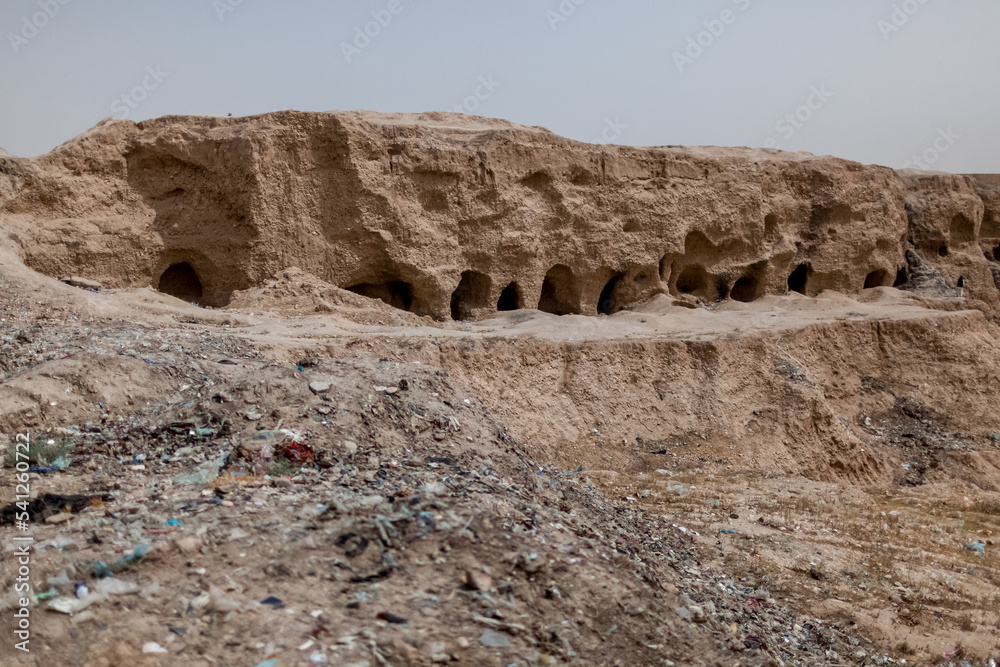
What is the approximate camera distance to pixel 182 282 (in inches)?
605

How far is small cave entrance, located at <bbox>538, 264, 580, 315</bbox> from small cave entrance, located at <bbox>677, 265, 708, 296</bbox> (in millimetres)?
3486

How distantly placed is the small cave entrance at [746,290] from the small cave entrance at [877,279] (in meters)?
4.35

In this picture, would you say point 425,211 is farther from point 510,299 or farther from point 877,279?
point 877,279

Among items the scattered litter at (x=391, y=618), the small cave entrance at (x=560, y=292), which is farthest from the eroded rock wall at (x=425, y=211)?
the scattered litter at (x=391, y=618)

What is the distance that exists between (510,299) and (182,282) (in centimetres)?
685

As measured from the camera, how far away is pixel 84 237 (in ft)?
45.1

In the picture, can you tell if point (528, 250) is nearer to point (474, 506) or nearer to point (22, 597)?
point (474, 506)

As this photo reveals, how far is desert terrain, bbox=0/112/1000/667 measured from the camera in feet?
13.1

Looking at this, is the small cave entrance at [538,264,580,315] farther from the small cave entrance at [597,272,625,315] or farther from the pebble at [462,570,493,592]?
the pebble at [462,570,493,592]

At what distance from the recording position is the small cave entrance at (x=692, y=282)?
19.9m

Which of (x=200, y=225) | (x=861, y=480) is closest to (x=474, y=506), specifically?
(x=861, y=480)

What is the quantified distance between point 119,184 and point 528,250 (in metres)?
7.95

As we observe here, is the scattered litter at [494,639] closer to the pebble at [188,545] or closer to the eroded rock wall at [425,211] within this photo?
the pebble at [188,545]
